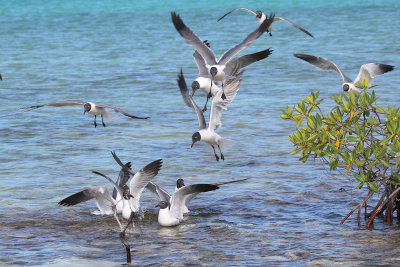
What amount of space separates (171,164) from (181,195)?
15.6ft

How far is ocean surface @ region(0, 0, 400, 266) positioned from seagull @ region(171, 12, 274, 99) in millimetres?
1957

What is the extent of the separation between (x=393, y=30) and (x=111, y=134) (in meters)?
30.8

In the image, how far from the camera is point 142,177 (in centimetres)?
1188

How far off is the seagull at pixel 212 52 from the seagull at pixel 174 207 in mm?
2919

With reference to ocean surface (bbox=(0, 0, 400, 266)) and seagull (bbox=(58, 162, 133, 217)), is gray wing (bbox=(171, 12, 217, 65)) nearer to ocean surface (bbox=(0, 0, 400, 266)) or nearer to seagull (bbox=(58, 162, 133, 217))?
ocean surface (bbox=(0, 0, 400, 266))

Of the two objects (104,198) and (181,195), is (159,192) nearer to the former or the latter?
(181,195)

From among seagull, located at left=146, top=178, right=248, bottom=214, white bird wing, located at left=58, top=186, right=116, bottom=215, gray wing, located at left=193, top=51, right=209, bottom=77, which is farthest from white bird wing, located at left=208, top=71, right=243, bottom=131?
white bird wing, located at left=58, top=186, right=116, bottom=215

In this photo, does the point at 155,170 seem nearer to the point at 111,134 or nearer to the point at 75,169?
the point at 75,169

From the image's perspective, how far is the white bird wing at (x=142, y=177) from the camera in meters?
11.7

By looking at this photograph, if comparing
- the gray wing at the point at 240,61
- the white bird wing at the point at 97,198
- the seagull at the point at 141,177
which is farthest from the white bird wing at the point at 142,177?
the gray wing at the point at 240,61

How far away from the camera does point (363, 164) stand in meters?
11.1

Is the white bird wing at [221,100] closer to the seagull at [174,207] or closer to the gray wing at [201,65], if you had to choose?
the gray wing at [201,65]

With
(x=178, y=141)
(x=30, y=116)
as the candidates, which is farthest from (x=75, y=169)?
(x=30, y=116)

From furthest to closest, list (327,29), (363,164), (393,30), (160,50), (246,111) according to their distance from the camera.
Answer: (327,29)
(393,30)
(160,50)
(246,111)
(363,164)
